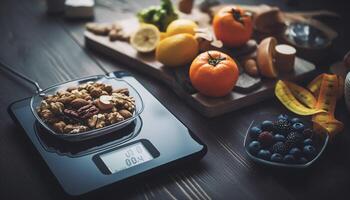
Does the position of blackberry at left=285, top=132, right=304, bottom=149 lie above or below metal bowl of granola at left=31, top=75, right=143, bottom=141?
below

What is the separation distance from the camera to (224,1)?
153cm

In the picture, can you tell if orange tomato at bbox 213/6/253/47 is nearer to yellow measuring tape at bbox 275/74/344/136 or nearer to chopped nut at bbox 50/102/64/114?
yellow measuring tape at bbox 275/74/344/136

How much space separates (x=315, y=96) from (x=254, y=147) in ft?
0.97

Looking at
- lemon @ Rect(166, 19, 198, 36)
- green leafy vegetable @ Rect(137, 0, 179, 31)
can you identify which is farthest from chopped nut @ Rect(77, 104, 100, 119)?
green leafy vegetable @ Rect(137, 0, 179, 31)

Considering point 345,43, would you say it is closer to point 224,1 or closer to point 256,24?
point 256,24

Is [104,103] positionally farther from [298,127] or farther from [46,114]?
[298,127]

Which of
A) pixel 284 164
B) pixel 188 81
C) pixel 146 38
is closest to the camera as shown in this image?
pixel 284 164

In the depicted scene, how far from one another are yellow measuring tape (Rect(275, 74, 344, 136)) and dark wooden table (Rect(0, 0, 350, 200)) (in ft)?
0.09

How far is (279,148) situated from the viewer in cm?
81

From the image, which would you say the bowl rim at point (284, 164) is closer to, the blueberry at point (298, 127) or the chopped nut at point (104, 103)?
the blueberry at point (298, 127)

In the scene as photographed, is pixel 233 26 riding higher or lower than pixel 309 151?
higher

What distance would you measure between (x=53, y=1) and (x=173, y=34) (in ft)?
1.58

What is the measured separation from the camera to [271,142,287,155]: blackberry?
2.65 feet

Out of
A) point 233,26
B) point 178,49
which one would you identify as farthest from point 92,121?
point 233,26
